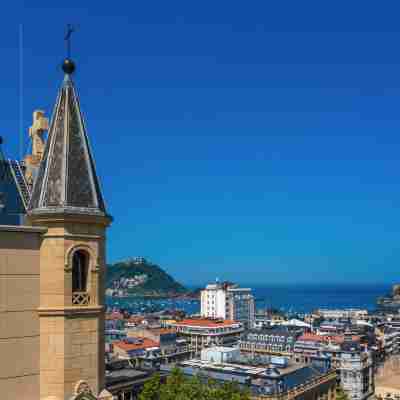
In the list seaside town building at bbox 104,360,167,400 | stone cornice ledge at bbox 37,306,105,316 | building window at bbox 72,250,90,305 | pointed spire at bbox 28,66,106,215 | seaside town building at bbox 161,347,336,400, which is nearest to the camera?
stone cornice ledge at bbox 37,306,105,316

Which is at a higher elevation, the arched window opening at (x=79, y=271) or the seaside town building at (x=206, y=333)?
the arched window opening at (x=79, y=271)

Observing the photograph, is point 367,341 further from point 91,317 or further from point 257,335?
point 91,317

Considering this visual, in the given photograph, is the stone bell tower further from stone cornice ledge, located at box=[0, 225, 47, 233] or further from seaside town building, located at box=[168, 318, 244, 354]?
seaside town building, located at box=[168, 318, 244, 354]

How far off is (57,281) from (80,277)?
0.66 m

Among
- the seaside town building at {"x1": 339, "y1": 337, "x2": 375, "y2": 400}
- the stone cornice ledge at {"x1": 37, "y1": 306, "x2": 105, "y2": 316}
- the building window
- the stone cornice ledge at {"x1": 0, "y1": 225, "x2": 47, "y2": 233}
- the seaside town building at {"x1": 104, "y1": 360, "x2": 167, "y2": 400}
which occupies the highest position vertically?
the stone cornice ledge at {"x1": 0, "y1": 225, "x2": 47, "y2": 233}

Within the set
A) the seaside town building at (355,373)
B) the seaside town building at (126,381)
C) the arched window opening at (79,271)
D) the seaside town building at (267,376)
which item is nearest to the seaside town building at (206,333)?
the seaside town building at (355,373)

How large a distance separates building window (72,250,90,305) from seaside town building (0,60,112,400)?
0.02m

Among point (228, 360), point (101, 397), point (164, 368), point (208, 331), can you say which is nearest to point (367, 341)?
point (208, 331)

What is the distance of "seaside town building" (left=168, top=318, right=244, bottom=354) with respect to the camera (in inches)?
5517

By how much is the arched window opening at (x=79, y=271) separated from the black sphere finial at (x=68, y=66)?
446 centimetres

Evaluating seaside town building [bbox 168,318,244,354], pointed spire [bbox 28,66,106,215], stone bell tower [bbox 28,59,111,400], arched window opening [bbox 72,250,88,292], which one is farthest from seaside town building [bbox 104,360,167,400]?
seaside town building [bbox 168,318,244,354]

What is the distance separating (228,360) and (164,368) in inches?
474

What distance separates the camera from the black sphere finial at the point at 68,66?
13250 mm

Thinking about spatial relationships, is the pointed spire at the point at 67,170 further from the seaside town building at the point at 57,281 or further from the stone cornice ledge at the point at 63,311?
the stone cornice ledge at the point at 63,311
